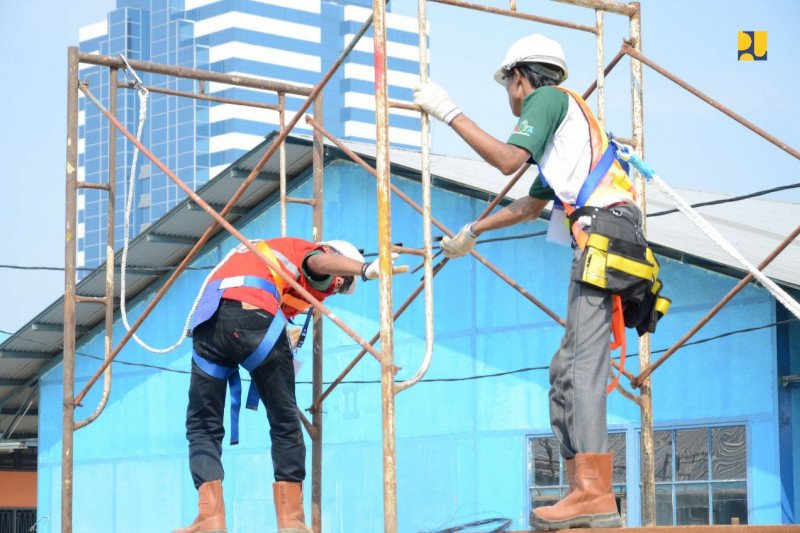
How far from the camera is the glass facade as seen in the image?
323ft

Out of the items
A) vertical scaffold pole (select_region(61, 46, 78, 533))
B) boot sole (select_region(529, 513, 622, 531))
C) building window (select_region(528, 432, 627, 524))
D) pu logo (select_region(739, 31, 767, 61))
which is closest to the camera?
boot sole (select_region(529, 513, 622, 531))

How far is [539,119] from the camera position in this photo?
5566 mm

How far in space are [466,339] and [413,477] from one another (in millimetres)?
1915

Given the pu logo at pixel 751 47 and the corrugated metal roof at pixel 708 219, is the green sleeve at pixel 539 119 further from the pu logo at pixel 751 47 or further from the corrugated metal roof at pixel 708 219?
the corrugated metal roof at pixel 708 219

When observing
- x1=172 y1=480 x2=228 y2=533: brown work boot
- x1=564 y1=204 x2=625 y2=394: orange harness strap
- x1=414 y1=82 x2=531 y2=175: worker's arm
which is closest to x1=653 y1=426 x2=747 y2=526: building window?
x1=172 y1=480 x2=228 y2=533: brown work boot

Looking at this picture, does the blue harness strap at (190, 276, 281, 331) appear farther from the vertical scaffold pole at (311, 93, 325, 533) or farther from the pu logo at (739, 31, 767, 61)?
the pu logo at (739, 31, 767, 61)

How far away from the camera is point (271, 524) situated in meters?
18.3

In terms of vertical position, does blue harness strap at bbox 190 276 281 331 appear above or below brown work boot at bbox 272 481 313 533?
above

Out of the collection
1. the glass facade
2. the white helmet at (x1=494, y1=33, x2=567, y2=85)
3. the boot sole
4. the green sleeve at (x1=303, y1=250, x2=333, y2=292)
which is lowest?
the boot sole

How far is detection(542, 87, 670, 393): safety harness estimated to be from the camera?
5535 mm

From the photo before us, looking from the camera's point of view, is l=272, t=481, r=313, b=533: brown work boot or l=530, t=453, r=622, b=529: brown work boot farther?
l=272, t=481, r=313, b=533: brown work boot

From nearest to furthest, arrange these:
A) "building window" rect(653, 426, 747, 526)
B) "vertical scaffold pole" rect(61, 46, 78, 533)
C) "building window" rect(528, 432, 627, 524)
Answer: "vertical scaffold pole" rect(61, 46, 78, 533) → "building window" rect(653, 426, 747, 526) → "building window" rect(528, 432, 627, 524)

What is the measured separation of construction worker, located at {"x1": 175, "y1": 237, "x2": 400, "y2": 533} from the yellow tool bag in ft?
5.59

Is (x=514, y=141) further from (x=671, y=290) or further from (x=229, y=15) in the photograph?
(x=229, y=15)
